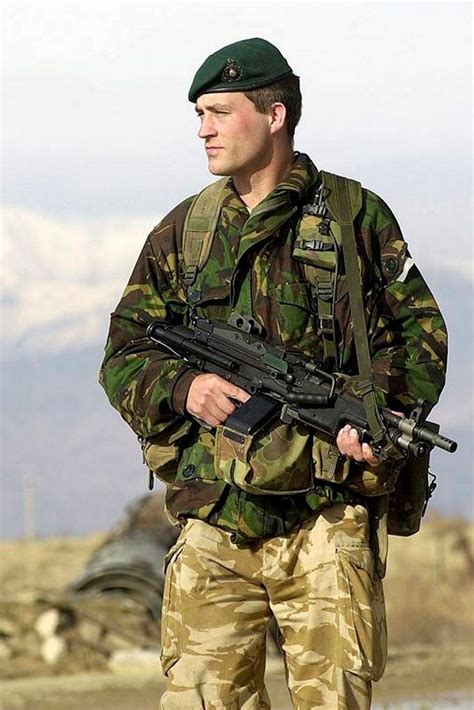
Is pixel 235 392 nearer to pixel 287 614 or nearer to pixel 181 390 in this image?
pixel 181 390

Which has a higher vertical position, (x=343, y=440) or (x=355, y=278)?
(x=355, y=278)

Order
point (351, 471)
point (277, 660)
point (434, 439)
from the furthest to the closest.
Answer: point (277, 660)
point (351, 471)
point (434, 439)

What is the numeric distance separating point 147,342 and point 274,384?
49cm

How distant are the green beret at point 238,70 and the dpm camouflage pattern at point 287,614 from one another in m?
1.36

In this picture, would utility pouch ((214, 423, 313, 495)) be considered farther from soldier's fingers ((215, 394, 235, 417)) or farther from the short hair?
the short hair

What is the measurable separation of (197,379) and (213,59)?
3.38 ft

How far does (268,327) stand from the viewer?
17.9 feet

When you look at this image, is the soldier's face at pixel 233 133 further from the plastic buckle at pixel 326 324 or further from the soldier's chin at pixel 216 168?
the plastic buckle at pixel 326 324

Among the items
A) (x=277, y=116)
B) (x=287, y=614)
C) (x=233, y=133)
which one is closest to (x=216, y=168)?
(x=233, y=133)

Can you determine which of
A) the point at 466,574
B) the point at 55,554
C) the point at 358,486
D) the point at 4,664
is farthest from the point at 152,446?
the point at 55,554

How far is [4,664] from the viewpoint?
13344 mm

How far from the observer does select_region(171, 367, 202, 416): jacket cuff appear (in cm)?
535

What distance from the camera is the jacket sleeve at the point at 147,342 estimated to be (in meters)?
5.46

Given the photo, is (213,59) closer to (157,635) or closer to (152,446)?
(152,446)
